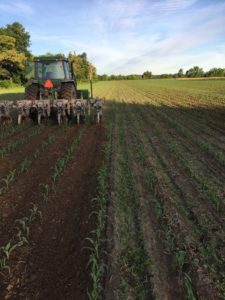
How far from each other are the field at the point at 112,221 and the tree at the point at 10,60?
41932 millimetres

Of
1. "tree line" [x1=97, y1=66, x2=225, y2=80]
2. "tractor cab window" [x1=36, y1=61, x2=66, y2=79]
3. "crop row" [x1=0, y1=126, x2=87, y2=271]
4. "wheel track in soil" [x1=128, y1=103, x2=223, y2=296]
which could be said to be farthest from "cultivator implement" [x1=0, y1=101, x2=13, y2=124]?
"tree line" [x1=97, y1=66, x2=225, y2=80]

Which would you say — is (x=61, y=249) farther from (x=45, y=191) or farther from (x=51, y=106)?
(x=51, y=106)

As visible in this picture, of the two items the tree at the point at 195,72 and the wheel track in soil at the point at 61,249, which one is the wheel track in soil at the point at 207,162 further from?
the tree at the point at 195,72

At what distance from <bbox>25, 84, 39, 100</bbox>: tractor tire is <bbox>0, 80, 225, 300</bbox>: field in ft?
12.8

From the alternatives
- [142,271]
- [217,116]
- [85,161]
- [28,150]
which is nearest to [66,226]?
[142,271]

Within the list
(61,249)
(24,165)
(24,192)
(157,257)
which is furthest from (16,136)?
(157,257)

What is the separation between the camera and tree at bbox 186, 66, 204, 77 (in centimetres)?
11188

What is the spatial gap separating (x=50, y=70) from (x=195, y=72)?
10919 cm

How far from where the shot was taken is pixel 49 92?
12.7 m

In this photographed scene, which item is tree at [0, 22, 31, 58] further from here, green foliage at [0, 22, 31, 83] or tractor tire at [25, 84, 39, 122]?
tractor tire at [25, 84, 39, 122]

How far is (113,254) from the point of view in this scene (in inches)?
149

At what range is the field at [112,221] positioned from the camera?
331cm

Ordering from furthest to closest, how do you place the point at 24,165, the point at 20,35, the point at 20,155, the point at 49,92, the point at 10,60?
the point at 20,35 < the point at 10,60 < the point at 49,92 < the point at 20,155 < the point at 24,165

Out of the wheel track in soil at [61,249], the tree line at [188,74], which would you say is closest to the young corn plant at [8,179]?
the wheel track in soil at [61,249]
